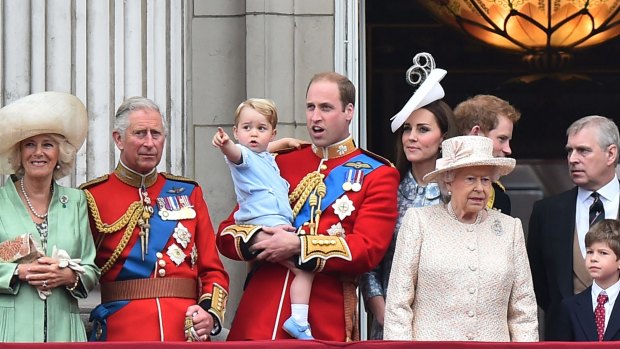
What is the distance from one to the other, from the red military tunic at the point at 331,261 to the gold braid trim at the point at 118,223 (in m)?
0.38

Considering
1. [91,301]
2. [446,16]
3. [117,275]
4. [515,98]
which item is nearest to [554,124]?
[515,98]

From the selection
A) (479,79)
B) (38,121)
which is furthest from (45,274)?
(479,79)

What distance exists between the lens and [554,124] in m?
13.5

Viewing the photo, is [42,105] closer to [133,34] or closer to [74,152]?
[74,152]

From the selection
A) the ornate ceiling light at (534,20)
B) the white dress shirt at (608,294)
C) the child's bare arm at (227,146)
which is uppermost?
the ornate ceiling light at (534,20)

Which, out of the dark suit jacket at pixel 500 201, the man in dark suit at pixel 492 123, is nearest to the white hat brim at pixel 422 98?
the man in dark suit at pixel 492 123

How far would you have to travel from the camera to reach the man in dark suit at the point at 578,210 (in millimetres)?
8734

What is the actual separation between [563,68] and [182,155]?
398cm

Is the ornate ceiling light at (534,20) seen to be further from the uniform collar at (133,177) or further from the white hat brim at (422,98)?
the uniform collar at (133,177)

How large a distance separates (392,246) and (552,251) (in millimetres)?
812

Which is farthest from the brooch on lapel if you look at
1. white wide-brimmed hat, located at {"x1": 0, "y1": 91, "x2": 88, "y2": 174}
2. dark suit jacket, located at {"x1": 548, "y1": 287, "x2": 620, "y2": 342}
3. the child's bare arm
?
white wide-brimmed hat, located at {"x1": 0, "y1": 91, "x2": 88, "y2": 174}

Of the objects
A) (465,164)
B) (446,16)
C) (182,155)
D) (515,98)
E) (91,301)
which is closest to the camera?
(465,164)

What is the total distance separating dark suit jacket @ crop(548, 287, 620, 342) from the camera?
829 cm

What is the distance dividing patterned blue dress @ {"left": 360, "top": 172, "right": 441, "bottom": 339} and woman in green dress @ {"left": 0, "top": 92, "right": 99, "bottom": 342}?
1.25 metres
